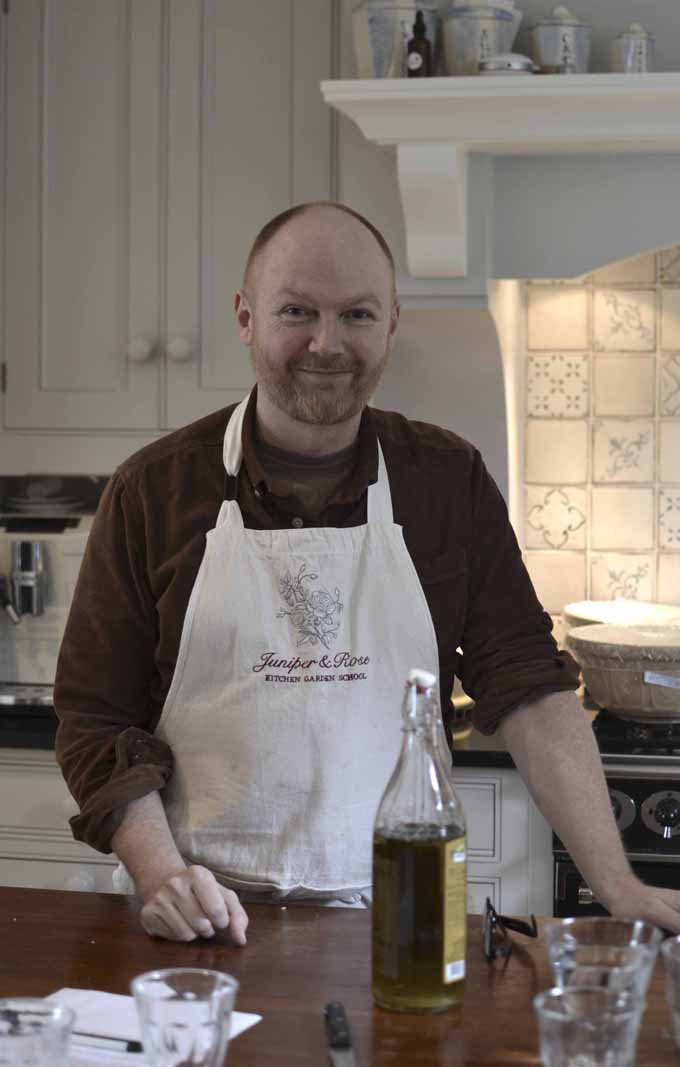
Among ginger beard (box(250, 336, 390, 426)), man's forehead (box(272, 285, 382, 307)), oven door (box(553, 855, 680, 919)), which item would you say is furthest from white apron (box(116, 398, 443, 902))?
oven door (box(553, 855, 680, 919))

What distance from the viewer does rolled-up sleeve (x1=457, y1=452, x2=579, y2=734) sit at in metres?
1.68

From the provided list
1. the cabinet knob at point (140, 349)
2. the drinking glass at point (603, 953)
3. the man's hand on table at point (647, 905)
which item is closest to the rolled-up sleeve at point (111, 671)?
the man's hand on table at point (647, 905)

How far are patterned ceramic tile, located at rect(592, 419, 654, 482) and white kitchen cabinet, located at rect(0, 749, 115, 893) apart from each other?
48.0 inches

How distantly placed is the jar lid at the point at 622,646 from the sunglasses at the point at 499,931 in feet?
3.66

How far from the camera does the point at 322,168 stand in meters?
2.63

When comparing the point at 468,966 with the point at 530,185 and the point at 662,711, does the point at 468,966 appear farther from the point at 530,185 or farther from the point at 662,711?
the point at 530,185

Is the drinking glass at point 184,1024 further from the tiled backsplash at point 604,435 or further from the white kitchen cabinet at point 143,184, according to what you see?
the tiled backsplash at point 604,435

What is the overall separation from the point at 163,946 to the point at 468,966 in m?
0.27

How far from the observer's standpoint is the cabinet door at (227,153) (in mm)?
2621

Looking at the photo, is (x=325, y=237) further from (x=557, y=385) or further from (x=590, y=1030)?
(x=557, y=385)

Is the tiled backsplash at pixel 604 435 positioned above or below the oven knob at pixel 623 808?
above

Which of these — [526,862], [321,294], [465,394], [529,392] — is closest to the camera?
[321,294]

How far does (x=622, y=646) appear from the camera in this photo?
2400 millimetres

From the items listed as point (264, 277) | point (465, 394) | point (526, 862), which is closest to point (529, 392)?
point (465, 394)
